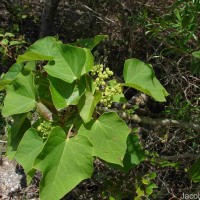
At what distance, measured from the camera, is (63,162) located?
1.39 metres

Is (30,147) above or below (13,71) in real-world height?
below

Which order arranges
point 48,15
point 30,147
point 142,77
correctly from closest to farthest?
point 30,147, point 142,77, point 48,15

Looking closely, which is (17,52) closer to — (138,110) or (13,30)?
(13,30)

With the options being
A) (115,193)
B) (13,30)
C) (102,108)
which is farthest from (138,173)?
(13,30)

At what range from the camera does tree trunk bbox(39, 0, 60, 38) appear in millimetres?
3066

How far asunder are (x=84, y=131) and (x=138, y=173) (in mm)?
1036

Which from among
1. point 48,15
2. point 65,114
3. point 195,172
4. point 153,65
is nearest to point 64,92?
point 65,114

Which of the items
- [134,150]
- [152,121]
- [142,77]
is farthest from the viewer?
[152,121]

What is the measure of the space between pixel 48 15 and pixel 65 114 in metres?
1.80

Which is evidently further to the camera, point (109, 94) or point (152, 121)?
point (152, 121)

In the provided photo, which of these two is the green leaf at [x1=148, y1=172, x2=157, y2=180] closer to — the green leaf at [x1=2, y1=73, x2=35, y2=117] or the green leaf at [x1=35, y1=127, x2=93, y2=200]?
the green leaf at [x1=35, y1=127, x2=93, y2=200]

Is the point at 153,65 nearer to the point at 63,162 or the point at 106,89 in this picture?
the point at 106,89

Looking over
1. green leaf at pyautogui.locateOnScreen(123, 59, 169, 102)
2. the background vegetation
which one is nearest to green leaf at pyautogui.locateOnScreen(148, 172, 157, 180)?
the background vegetation

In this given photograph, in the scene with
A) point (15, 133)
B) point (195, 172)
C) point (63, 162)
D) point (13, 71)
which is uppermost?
point (13, 71)
